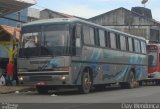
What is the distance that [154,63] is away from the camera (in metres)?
36.7

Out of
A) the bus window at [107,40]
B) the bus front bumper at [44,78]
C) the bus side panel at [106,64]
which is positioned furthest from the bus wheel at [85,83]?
the bus window at [107,40]

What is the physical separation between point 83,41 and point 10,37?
8491 millimetres

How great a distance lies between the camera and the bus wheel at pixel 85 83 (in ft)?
73.7

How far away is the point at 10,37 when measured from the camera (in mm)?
29688

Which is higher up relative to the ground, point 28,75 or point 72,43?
point 72,43

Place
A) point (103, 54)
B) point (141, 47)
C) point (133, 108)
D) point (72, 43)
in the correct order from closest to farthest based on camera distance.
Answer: point (133, 108)
point (72, 43)
point (103, 54)
point (141, 47)

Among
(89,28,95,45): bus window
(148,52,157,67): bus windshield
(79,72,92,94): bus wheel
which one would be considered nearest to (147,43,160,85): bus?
(148,52,157,67): bus windshield

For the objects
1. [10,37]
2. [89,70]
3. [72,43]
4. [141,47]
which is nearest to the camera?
[72,43]

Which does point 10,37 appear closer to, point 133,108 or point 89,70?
point 89,70

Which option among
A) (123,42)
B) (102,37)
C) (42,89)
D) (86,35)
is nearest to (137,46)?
(123,42)

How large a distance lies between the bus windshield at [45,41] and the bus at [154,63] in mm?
15620

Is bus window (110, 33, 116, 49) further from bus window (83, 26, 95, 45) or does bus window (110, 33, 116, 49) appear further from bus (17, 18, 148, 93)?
bus window (83, 26, 95, 45)

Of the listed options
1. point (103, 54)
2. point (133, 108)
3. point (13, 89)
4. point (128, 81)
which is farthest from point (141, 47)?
point (133, 108)

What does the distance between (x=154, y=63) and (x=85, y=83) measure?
14.9m
